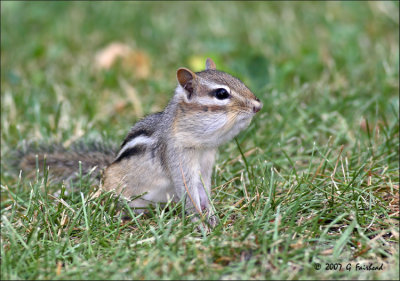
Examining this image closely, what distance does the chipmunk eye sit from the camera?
3477mm

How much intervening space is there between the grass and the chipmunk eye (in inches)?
19.2

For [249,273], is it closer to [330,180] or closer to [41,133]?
[330,180]

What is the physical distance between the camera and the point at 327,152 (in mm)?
4074

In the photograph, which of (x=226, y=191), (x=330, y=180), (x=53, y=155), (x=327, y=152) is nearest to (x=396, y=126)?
(x=327, y=152)

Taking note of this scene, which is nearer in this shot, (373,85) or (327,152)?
(327,152)

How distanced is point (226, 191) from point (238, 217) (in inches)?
19.6

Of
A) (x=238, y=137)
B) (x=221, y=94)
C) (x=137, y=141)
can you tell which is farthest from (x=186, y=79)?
(x=238, y=137)

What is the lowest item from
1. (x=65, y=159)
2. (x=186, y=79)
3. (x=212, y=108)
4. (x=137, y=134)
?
(x=65, y=159)

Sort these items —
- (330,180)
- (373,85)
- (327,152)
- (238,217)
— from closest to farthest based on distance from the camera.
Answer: (238,217) < (330,180) < (327,152) < (373,85)

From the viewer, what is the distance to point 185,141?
355cm

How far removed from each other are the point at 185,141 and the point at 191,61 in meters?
2.63

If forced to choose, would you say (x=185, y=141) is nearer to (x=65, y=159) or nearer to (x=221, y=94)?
(x=221, y=94)

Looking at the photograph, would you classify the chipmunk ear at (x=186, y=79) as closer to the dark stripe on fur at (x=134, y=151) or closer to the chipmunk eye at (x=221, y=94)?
the chipmunk eye at (x=221, y=94)

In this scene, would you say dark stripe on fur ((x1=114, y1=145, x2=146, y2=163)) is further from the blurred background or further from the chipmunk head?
the blurred background
